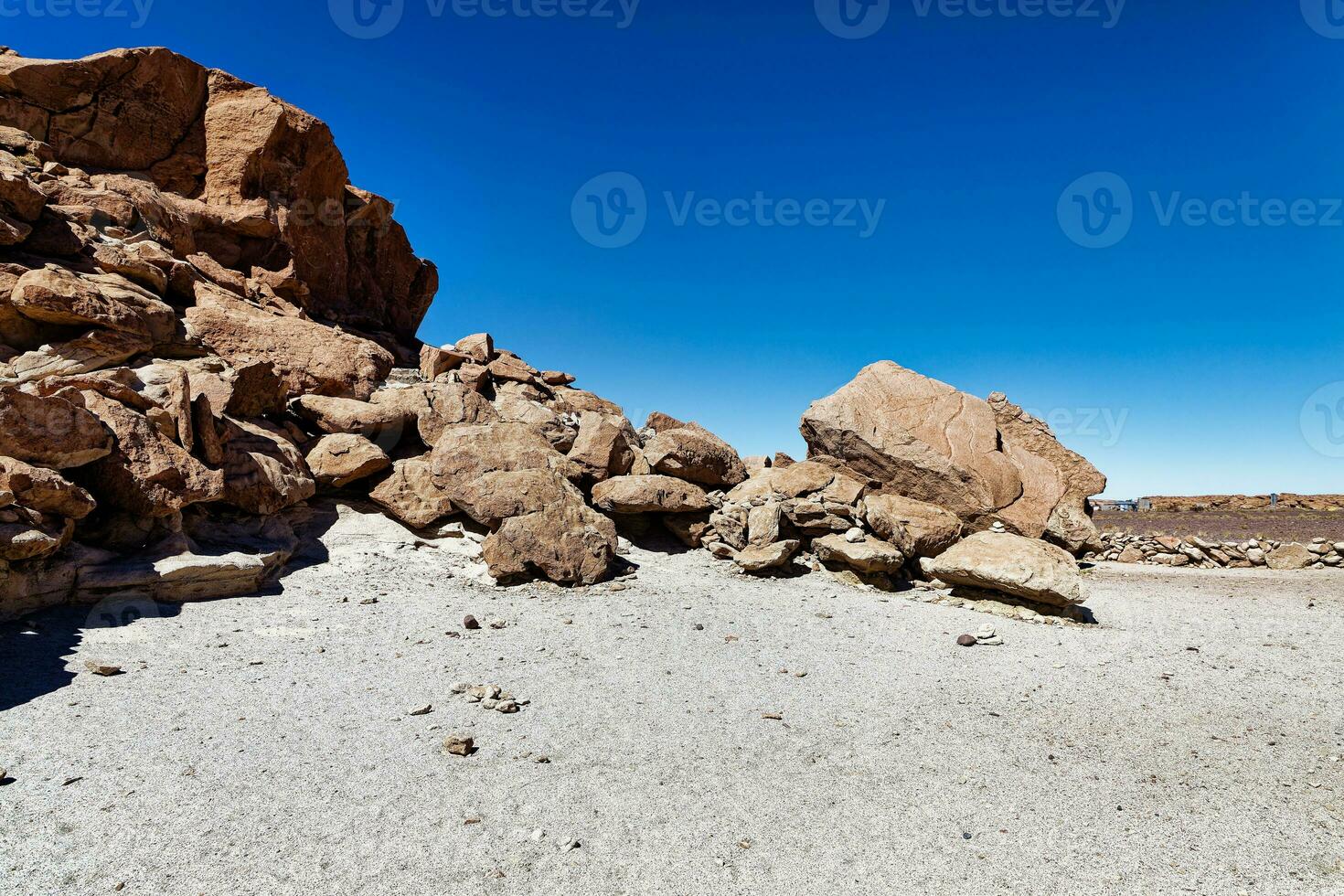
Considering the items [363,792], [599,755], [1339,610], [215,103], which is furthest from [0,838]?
[215,103]

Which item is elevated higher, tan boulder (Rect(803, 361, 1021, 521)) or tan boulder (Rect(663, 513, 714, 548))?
tan boulder (Rect(803, 361, 1021, 521))

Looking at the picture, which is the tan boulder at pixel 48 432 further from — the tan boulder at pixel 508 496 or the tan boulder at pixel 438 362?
the tan boulder at pixel 438 362

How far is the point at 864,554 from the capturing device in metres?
10.6

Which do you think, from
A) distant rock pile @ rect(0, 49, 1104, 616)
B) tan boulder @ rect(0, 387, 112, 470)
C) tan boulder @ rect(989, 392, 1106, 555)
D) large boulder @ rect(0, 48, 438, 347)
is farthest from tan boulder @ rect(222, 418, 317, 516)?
tan boulder @ rect(989, 392, 1106, 555)

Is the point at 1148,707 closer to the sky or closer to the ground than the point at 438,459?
closer to the ground

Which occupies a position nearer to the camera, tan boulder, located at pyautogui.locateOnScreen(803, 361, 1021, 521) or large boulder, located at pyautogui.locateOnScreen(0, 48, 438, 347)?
tan boulder, located at pyautogui.locateOnScreen(803, 361, 1021, 521)

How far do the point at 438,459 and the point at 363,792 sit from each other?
7149mm

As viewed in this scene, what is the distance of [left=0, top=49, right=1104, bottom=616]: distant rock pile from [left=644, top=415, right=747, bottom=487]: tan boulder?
0.19 ft

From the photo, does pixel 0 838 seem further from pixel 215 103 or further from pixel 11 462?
pixel 215 103

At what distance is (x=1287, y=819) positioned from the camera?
4.46 metres

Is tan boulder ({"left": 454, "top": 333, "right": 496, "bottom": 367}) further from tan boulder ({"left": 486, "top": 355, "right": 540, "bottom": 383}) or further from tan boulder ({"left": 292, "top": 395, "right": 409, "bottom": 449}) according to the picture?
tan boulder ({"left": 292, "top": 395, "right": 409, "bottom": 449})

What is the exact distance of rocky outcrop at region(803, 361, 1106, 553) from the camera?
12289 millimetres

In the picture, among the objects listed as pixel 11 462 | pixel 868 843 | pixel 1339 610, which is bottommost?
pixel 868 843

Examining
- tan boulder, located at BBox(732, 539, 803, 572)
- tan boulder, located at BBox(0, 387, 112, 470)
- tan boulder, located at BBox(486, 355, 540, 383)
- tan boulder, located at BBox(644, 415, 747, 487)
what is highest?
tan boulder, located at BBox(486, 355, 540, 383)
